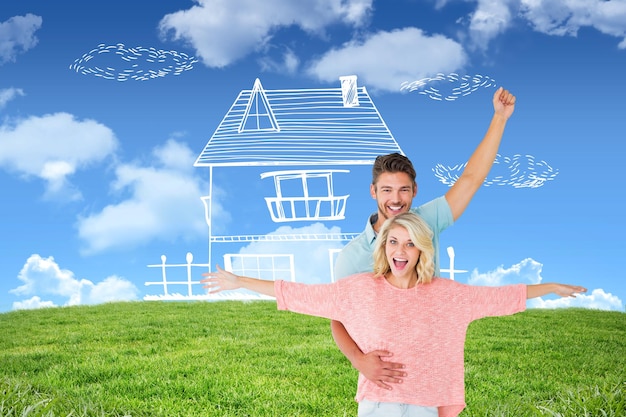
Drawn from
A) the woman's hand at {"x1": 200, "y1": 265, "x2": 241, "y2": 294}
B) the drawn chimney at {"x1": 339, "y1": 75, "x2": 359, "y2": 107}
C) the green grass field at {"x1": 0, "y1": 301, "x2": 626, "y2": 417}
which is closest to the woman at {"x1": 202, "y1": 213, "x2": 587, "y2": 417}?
the woman's hand at {"x1": 200, "y1": 265, "x2": 241, "y2": 294}

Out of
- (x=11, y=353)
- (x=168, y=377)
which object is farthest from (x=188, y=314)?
(x=168, y=377)

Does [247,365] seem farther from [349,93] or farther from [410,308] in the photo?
[349,93]

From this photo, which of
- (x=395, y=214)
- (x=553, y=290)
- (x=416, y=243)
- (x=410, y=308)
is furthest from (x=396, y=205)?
(x=553, y=290)

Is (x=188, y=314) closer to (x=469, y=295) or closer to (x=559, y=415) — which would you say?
(x=559, y=415)

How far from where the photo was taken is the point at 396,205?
3.05 m

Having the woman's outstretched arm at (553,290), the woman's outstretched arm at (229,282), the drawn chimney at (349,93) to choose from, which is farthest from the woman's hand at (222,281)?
the drawn chimney at (349,93)

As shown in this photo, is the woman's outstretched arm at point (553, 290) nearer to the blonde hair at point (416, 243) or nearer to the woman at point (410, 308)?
the woman at point (410, 308)

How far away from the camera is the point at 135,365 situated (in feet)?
20.4

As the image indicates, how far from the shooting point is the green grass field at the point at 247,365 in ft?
16.3

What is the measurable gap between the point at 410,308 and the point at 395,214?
0.44 m

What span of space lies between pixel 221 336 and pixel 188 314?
1837 millimetres

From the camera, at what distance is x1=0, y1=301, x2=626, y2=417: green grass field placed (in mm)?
4961

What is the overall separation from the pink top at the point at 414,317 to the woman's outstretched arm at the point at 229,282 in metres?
0.10

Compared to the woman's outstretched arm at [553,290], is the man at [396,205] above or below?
above
